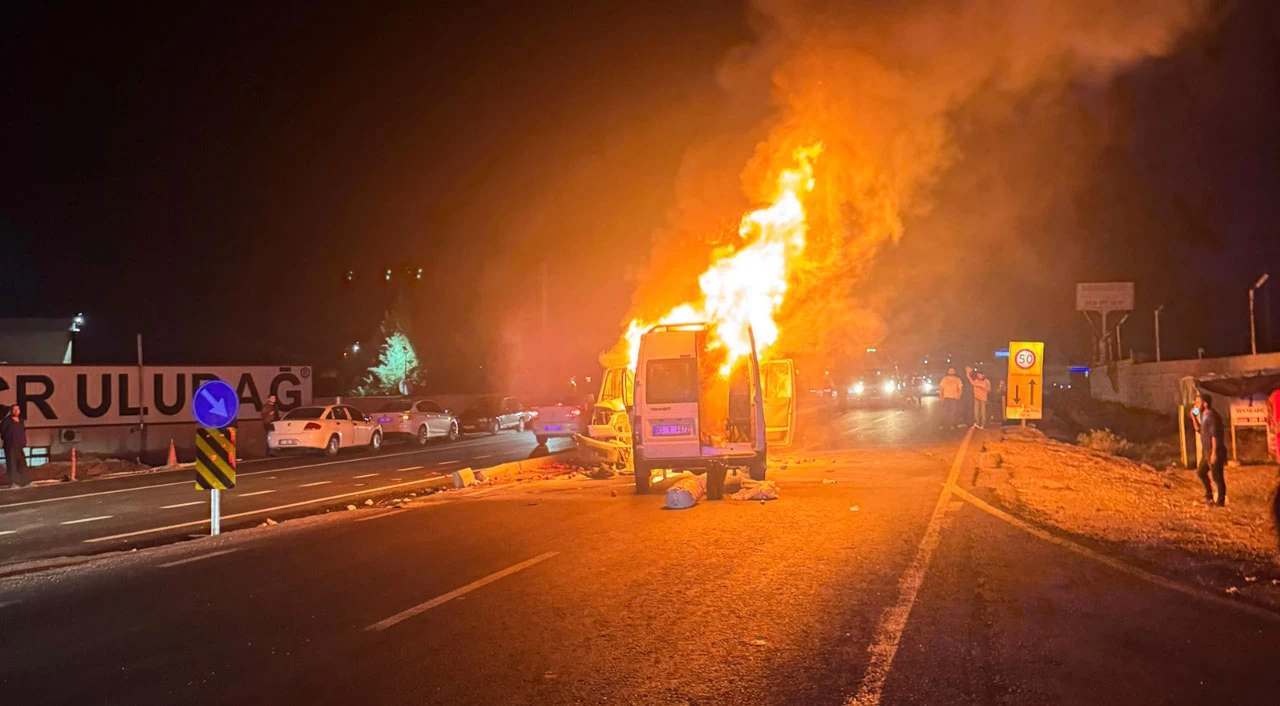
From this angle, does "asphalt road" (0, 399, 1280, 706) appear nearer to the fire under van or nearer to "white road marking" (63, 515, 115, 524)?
the fire under van

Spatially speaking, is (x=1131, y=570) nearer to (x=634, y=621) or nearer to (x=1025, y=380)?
(x=634, y=621)

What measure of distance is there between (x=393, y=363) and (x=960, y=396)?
33229mm

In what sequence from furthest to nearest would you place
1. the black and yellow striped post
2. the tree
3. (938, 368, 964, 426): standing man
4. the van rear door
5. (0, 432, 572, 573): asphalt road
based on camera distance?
the tree, (938, 368, 964, 426): standing man, the van rear door, the black and yellow striped post, (0, 432, 572, 573): asphalt road

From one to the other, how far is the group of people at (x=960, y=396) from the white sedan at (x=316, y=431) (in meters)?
18.3

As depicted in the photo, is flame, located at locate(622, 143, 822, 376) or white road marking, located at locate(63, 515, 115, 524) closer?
white road marking, located at locate(63, 515, 115, 524)

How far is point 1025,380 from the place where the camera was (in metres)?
24.1

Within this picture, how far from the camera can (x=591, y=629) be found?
6695 millimetres

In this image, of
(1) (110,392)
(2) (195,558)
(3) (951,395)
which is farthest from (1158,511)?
(1) (110,392)

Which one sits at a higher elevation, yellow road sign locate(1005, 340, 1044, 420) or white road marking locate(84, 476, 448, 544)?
yellow road sign locate(1005, 340, 1044, 420)

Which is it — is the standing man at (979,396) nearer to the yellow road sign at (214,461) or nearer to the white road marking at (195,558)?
the yellow road sign at (214,461)

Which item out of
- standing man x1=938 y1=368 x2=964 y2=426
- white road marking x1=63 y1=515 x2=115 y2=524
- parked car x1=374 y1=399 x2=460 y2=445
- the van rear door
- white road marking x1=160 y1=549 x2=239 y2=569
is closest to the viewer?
white road marking x1=160 y1=549 x2=239 y2=569

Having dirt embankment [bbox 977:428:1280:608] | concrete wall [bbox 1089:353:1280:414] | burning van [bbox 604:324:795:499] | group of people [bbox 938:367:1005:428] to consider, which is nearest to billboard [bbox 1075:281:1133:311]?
concrete wall [bbox 1089:353:1280:414]

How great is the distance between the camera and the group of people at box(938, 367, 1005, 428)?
26.8 meters

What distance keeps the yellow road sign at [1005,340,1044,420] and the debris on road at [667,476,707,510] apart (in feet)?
43.9
